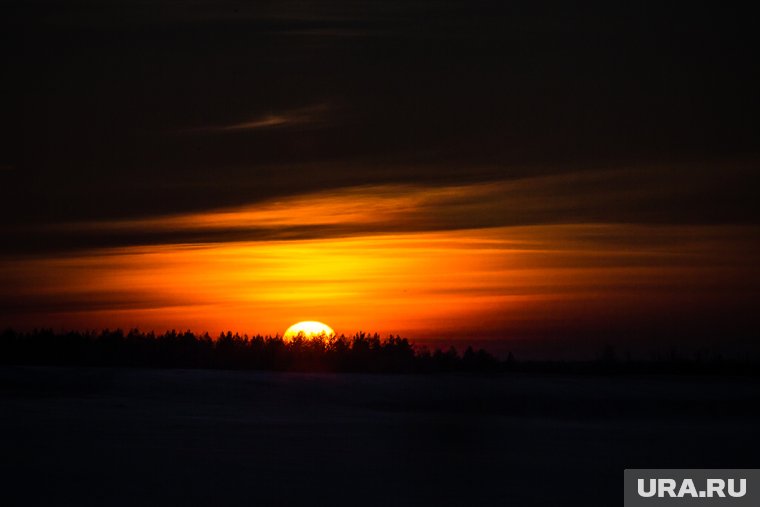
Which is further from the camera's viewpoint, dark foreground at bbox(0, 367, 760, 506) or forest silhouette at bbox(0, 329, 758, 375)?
forest silhouette at bbox(0, 329, 758, 375)

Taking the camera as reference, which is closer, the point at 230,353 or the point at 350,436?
the point at 350,436

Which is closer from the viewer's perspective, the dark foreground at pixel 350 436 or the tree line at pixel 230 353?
the dark foreground at pixel 350 436

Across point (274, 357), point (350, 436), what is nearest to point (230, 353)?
point (274, 357)

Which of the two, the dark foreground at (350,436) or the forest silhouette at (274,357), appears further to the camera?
the forest silhouette at (274,357)

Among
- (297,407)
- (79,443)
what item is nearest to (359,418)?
(297,407)

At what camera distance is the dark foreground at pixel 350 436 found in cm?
998

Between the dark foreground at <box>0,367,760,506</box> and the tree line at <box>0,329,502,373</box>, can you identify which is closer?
the dark foreground at <box>0,367,760,506</box>

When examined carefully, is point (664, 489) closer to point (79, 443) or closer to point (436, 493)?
point (436, 493)

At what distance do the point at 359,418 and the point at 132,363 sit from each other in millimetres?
14812

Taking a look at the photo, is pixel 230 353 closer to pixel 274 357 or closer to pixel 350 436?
pixel 274 357

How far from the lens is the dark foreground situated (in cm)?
998

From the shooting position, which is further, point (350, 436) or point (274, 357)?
point (274, 357)

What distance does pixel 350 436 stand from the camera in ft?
45.0

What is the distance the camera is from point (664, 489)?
10.5m
